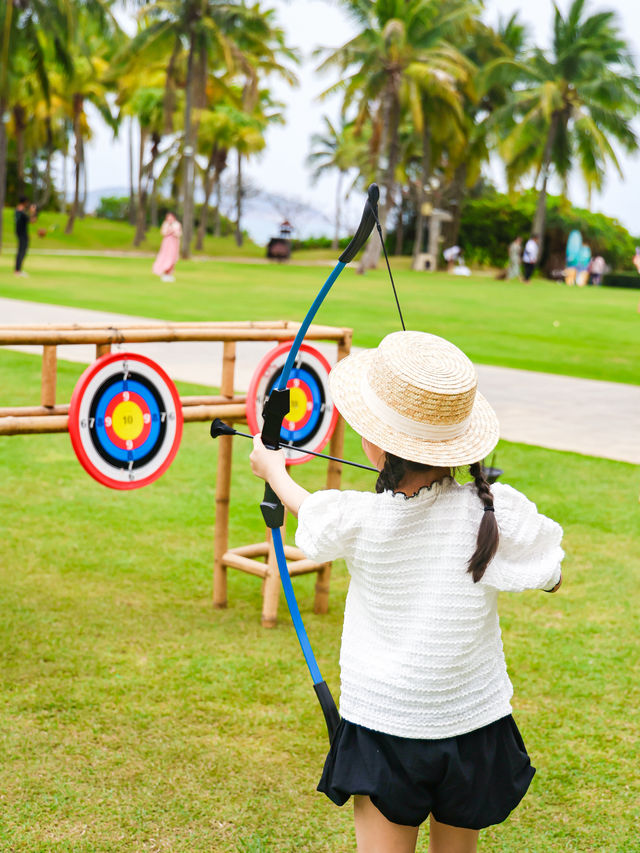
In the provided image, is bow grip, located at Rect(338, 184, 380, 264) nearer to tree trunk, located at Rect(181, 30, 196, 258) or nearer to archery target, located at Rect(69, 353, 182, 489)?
archery target, located at Rect(69, 353, 182, 489)

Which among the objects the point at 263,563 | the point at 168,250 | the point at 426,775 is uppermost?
the point at 426,775

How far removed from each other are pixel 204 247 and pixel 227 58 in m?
14.0

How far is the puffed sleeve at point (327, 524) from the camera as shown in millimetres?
1945

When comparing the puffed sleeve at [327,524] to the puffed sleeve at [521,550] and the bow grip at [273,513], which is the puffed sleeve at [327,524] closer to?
the puffed sleeve at [521,550]

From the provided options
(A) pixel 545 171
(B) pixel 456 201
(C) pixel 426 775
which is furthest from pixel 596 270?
(C) pixel 426 775

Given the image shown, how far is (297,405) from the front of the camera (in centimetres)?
413

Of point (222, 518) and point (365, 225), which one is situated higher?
point (365, 225)

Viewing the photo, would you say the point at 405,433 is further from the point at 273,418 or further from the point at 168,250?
the point at 168,250

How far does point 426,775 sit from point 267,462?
0.71m

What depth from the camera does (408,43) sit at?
1439 inches

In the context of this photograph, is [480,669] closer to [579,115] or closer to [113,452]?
[113,452]

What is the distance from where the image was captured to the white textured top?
1947 millimetres

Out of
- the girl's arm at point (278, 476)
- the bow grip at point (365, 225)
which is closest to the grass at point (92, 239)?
the bow grip at point (365, 225)

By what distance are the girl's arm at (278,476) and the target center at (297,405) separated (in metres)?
1.83
